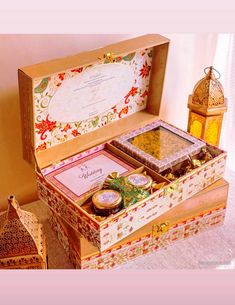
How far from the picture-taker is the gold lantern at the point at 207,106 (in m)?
1.17

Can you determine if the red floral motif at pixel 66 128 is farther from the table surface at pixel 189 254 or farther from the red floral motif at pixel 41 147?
the table surface at pixel 189 254

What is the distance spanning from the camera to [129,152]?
1.11 m

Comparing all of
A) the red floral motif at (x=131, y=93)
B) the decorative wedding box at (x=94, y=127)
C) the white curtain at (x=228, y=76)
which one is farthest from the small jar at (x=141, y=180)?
the white curtain at (x=228, y=76)

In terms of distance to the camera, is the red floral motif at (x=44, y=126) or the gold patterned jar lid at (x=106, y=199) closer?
the gold patterned jar lid at (x=106, y=199)

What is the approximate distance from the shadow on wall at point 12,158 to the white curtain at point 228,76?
2.21 feet

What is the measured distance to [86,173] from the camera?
105cm

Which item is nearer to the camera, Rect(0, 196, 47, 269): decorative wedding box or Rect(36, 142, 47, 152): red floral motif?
Rect(0, 196, 47, 269): decorative wedding box

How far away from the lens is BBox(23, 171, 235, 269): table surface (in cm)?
98

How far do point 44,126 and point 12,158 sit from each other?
0.15 m

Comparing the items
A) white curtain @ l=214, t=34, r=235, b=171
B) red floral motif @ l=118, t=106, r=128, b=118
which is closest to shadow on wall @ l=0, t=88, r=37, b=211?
red floral motif @ l=118, t=106, r=128, b=118

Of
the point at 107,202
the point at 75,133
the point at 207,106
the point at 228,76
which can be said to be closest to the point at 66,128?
the point at 75,133

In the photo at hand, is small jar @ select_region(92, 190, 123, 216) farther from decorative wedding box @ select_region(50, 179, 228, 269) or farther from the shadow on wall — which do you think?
the shadow on wall

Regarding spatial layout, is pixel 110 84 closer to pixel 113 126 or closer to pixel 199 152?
pixel 113 126

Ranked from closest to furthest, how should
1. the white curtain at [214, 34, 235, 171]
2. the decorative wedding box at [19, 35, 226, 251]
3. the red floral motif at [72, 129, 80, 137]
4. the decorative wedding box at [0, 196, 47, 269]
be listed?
1. the decorative wedding box at [0, 196, 47, 269]
2. the decorative wedding box at [19, 35, 226, 251]
3. the red floral motif at [72, 129, 80, 137]
4. the white curtain at [214, 34, 235, 171]
